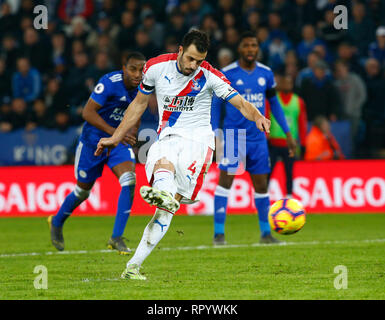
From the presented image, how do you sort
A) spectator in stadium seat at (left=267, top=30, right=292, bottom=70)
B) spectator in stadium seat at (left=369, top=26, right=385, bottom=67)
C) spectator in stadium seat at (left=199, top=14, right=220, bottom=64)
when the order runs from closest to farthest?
spectator in stadium seat at (left=369, top=26, right=385, bottom=67) < spectator in stadium seat at (left=267, top=30, right=292, bottom=70) < spectator in stadium seat at (left=199, top=14, right=220, bottom=64)

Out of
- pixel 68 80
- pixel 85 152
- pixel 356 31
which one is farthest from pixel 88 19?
pixel 85 152

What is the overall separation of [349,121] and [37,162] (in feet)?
19.7

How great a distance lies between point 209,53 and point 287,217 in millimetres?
8704


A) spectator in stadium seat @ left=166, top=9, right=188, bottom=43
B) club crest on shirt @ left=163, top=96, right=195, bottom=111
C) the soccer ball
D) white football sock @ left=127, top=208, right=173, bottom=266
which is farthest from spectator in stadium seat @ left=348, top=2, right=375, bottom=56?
white football sock @ left=127, top=208, right=173, bottom=266

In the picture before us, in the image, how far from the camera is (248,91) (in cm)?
1042

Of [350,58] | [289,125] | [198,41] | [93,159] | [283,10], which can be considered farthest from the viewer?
[283,10]

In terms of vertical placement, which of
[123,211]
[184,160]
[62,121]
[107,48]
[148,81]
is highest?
[107,48]

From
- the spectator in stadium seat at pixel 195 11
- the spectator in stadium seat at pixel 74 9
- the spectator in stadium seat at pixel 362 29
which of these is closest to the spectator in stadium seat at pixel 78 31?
the spectator in stadium seat at pixel 74 9

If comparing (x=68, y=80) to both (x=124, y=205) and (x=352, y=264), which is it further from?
(x=352, y=264)

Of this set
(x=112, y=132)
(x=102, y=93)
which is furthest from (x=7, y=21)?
(x=112, y=132)

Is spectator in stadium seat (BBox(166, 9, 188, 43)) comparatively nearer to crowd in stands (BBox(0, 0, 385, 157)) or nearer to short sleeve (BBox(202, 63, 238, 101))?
crowd in stands (BBox(0, 0, 385, 157))

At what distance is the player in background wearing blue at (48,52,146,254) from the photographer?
953 cm

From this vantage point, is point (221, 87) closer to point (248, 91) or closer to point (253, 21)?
point (248, 91)

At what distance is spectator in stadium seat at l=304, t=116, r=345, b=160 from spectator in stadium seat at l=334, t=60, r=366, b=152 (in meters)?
0.51
